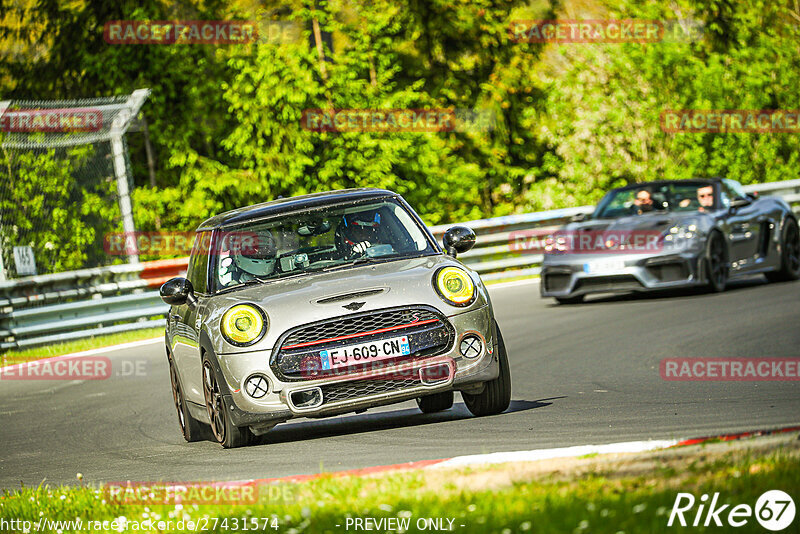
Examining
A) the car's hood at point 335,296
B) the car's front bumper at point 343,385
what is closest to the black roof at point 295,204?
the car's hood at point 335,296

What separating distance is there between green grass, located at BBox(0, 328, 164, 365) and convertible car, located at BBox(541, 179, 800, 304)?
5636 millimetres

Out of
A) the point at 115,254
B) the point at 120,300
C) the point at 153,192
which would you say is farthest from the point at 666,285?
the point at 153,192

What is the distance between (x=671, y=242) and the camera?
14.4 meters

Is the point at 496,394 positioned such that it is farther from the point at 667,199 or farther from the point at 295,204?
the point at 667,199

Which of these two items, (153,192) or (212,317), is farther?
(153,192)

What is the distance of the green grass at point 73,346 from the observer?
1627cm

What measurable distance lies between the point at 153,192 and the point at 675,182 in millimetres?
13180

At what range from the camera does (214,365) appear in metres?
7.54

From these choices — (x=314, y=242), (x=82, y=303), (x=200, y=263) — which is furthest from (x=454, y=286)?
(x=82, y=303)

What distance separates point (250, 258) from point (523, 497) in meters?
3.88

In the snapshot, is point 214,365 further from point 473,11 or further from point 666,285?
point 473,11

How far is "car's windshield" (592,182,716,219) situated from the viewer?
15.4m

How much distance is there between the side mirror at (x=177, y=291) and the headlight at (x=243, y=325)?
3.13ft

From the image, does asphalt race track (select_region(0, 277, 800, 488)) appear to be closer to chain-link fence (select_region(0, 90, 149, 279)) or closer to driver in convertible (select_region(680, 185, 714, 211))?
driver in convertible (select_region(680, 185, 714, 211))
